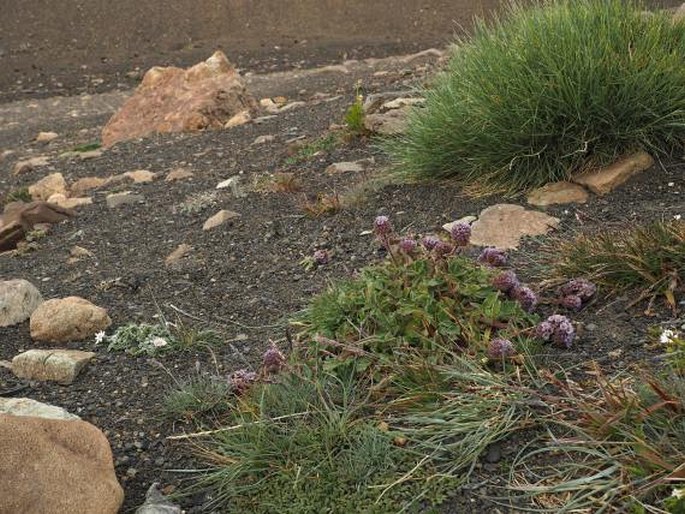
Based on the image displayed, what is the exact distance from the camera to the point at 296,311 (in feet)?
12.4

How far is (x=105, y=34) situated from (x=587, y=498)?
18.4 meters

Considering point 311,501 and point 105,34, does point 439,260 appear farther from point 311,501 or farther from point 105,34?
point 105,34

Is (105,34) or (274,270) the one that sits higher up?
(274,270)

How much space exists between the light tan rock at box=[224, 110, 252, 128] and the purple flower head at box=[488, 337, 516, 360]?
244 inches

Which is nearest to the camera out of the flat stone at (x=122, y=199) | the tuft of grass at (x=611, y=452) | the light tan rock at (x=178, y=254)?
the tuft of grass at (x=611, y=452)

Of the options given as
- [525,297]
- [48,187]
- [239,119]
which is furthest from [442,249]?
[239,119]

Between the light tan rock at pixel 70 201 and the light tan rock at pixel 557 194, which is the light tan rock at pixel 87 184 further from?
the light tan rock at pixel 557 194

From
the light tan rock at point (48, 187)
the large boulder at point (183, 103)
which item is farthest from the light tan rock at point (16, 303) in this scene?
the large boulder at point (183, 103)

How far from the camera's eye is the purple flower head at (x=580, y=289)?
3137mm

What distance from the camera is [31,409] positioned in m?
2.91

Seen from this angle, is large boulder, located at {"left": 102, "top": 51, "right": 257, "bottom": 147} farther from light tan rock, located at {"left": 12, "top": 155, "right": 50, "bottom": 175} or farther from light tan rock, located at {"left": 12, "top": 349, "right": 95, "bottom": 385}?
light tan rock, located at {"left": 12, "top": 349, "right": 95, "bottom": 385}

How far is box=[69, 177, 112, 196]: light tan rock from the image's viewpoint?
24.2 ft

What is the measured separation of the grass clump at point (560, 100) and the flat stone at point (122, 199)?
97.7 inches

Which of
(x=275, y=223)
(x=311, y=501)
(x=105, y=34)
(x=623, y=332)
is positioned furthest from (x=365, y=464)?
(x=105, y=34)
